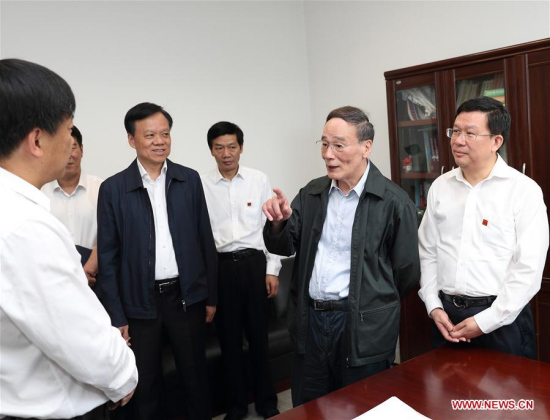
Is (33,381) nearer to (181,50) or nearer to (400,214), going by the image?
(400,214)

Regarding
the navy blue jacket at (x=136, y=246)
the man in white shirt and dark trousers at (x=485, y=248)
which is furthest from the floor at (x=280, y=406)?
the man in white shirt and dark trousers at (x=485, y=248)

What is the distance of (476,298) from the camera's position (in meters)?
1.96

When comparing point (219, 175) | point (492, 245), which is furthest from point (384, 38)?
point (492, 245)

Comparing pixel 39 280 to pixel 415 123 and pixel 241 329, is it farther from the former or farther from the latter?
pixel 415 123

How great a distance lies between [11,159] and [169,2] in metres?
2.93

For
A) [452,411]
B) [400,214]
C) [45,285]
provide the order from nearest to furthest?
[45,285], [452,411], [400,214]

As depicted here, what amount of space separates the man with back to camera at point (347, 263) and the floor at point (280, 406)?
42.0 inches

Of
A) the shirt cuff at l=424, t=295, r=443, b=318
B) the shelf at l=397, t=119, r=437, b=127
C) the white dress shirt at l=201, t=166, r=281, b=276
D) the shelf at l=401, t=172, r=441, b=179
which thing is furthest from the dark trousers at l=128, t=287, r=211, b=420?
the shelf at l=397, t=119, r=437, b=127

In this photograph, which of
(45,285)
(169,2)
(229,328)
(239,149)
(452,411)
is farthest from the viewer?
(169,2)

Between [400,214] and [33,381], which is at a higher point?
[400,214]

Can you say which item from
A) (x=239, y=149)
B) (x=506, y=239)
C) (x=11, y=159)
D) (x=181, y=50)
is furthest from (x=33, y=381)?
(x=181, y=50)

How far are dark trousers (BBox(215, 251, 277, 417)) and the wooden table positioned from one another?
1414mm

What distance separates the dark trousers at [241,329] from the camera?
2842 mm

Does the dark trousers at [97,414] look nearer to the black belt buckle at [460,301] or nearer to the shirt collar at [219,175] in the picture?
the black belt buckle at [460,301]
